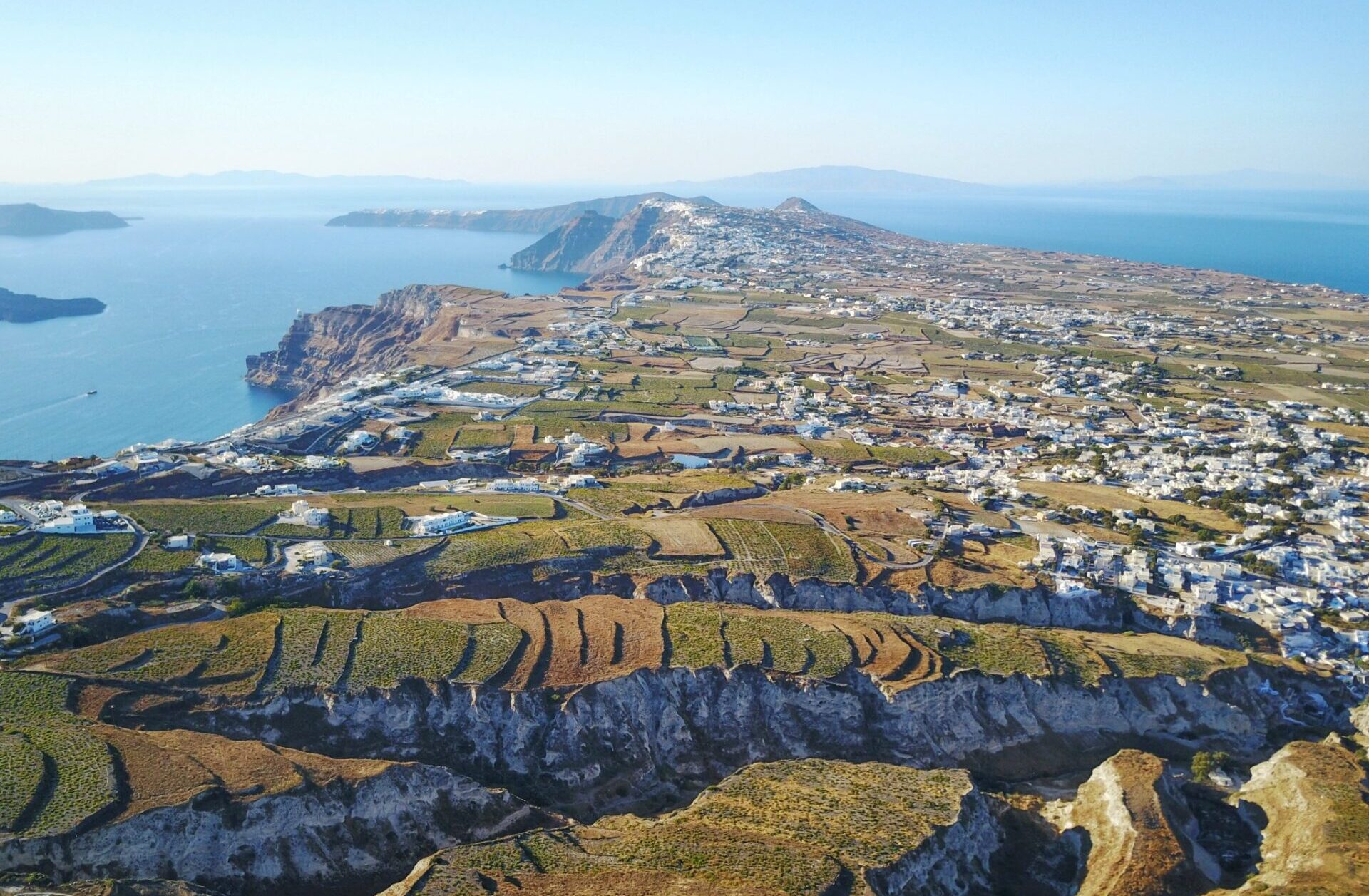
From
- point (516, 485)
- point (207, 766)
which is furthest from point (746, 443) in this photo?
point (207, 766)

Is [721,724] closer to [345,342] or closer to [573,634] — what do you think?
[573,634]

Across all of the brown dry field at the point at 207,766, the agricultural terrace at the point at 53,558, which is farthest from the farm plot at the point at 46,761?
the agricultural terrace at the point at 53,558

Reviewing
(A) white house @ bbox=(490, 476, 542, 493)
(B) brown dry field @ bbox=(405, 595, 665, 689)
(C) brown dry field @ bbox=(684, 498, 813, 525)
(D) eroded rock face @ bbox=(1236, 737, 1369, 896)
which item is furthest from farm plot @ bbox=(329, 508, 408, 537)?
(D) eroded rock face @ bbox=(1236, 737, 1369, 896)

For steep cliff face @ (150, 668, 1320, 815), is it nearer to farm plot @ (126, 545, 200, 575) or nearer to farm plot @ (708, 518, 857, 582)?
farm plot @ (708, 518, 857, 582)

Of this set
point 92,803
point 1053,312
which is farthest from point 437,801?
point 1053,312

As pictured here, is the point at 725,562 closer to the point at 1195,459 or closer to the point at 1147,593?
the point at 1147,593
